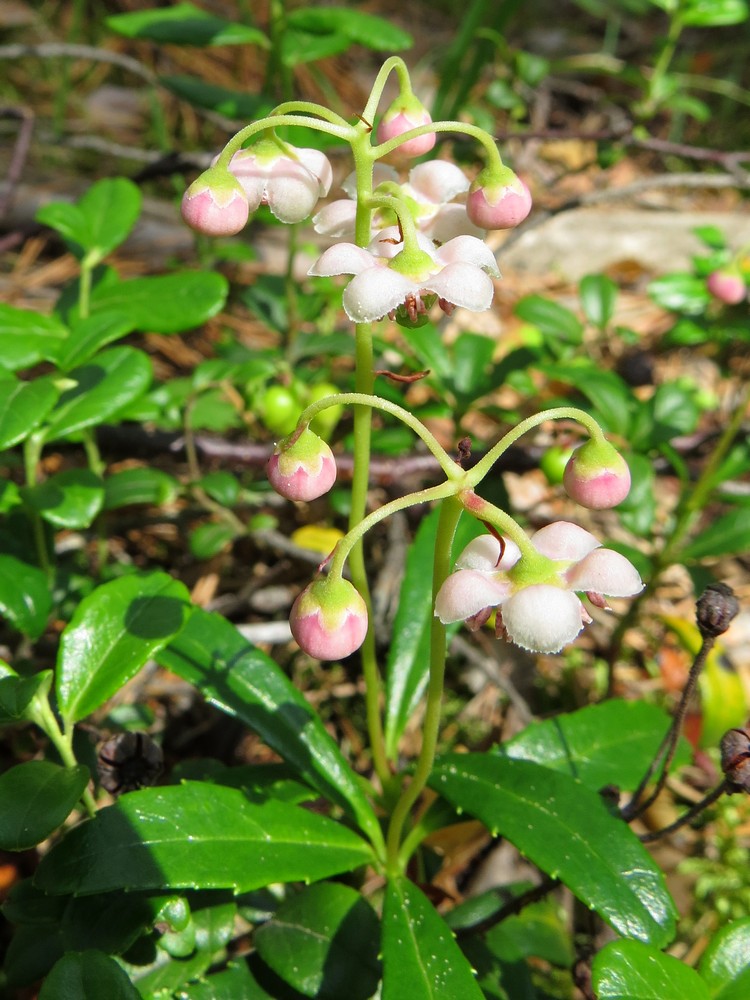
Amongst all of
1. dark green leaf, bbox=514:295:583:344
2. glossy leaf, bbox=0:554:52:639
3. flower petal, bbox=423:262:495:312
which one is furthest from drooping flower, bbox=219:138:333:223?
dark green leaf, bbox=514:295:583:344

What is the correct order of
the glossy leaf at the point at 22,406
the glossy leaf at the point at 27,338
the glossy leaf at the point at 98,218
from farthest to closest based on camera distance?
the glossy leaf at the point at 98,218 → the glossy leaf at the point at 27,338 → the glossy leaf at the point at 22,406

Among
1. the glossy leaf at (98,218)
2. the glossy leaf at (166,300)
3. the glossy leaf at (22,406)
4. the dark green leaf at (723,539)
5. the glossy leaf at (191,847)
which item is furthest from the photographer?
the dark green leaf at (723,539)

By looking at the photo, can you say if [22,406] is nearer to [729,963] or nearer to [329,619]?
[329,619]

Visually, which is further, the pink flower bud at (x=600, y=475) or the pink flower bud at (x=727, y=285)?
the pink flower bud at (x=727, y=285)

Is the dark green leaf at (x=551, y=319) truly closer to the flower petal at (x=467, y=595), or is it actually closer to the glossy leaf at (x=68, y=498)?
the glossy leaf at (x=68, y=498)

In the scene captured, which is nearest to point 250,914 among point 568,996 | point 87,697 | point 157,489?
point 87,697

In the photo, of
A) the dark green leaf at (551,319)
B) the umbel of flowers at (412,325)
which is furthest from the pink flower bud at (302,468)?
the dark green leaf at (551,319)
